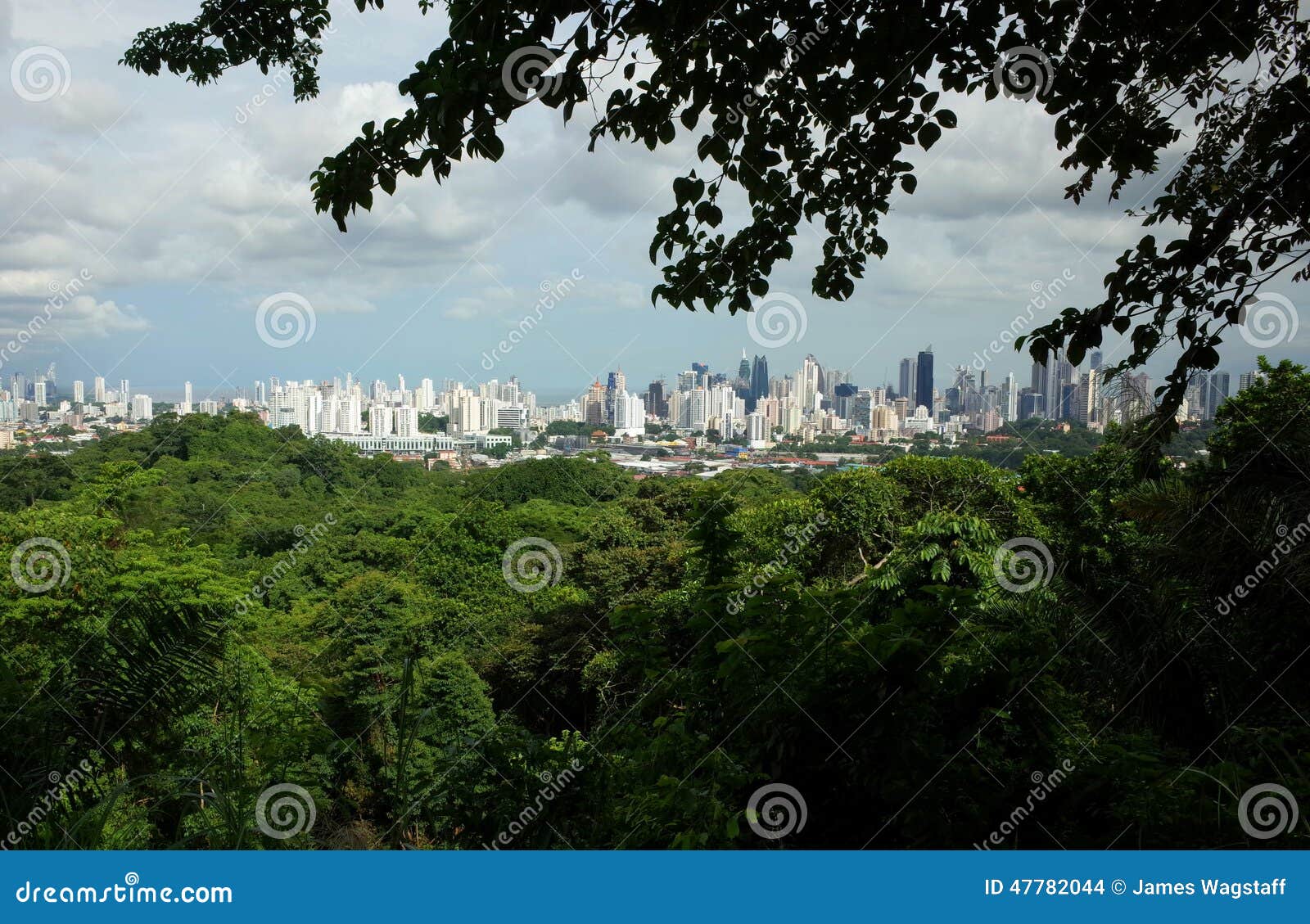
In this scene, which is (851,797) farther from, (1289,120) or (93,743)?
(1289,120)

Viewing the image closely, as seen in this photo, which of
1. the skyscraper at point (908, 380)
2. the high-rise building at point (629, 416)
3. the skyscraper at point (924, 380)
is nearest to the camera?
the skyscraper at point (924, 380)

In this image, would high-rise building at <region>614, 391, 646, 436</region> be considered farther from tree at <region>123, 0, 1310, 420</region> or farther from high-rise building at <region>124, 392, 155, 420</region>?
high-rise building at <region>124, 392, 155, 420</region>

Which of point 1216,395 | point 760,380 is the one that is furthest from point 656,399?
point 1216,395

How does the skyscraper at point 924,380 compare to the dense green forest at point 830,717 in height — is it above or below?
above

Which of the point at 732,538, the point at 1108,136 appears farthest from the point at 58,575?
the point at 1108,136

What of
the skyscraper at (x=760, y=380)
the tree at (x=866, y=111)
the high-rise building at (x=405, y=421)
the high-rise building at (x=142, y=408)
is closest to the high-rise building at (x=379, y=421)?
the high-rise building at (x=405, y=421)

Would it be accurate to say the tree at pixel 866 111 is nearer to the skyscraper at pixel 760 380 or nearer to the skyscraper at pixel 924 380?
the skyscraper at pixel 924 380

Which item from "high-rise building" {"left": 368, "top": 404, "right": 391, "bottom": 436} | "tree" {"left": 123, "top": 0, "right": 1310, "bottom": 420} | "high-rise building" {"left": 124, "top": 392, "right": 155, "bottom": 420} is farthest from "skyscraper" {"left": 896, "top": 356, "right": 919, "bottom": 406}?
"high-rise building" {"left": 124, "top": 392, "right": 155, "bottom": 420}

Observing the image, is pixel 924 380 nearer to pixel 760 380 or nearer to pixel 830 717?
pixel 760 380

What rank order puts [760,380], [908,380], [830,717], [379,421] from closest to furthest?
[830,717] → [908,380] → [760,380] → [379,421]
